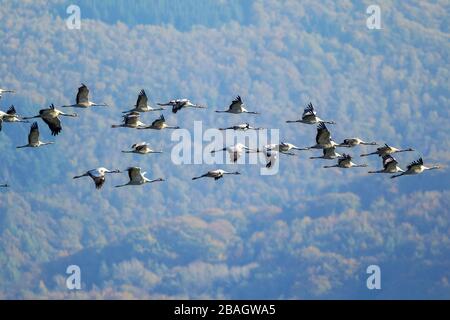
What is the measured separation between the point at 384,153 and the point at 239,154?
625 cm

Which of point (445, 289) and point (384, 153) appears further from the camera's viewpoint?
point (445, 289)

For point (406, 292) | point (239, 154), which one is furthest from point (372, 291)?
point (239, 154)

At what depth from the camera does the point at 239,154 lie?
282 feet
